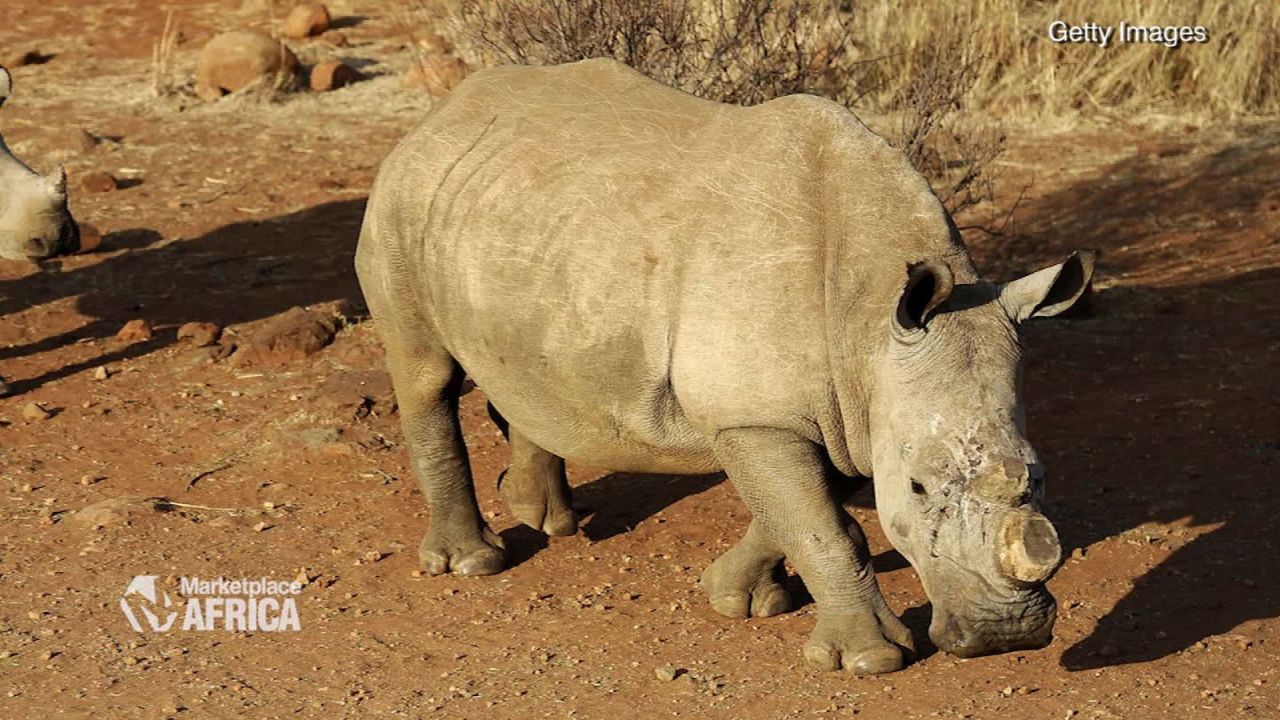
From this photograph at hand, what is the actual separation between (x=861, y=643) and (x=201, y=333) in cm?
563

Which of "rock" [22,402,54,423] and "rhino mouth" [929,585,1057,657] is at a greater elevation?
A: "rhino mouth" [929,585,1057,657]

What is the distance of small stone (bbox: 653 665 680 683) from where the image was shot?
634 centimetres

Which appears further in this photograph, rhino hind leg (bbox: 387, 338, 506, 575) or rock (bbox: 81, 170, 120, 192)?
rock (bbox: 81, 170, 120, 192)

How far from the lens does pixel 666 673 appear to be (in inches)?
250

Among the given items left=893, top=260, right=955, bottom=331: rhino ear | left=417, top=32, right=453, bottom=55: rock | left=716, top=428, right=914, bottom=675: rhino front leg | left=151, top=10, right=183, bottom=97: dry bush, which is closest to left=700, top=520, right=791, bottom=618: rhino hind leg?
left=716, top=428, right=914, bottom=675: rhino front leg

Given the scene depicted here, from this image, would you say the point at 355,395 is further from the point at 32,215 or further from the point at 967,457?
the point at 967,457

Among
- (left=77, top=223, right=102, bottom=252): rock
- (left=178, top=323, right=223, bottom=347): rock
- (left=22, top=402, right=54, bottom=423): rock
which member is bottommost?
(left=77, top=223, right=102, bottom=252): rock

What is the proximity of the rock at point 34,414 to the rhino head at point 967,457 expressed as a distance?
529cm

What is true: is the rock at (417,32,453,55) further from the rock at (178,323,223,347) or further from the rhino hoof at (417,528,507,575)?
the rhino hoof at (417,528,507,575)

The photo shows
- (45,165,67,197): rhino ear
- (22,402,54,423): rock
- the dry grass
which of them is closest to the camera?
(22,402,54,423): rock

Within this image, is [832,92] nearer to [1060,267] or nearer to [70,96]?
[1060,267]

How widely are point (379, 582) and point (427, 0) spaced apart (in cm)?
941

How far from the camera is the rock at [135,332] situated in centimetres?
1061

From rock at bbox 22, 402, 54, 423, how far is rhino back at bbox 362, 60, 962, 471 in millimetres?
3024
